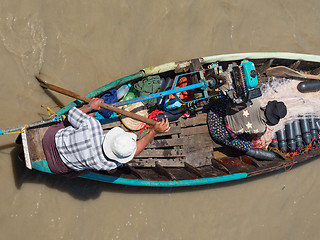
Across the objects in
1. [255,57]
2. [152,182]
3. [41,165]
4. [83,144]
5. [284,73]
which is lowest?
[152,182]

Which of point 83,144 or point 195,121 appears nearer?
point 83,144

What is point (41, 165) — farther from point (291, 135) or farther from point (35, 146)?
point (291, 135)

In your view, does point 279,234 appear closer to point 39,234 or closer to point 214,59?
point 214,59

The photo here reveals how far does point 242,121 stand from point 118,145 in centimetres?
249

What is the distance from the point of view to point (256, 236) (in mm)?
7230

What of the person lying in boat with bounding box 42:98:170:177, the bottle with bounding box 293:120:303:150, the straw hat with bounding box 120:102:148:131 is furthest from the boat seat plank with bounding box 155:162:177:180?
the bottle with bounding box 293:120:303:150

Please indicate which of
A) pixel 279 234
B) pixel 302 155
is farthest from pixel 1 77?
pixel 279 234

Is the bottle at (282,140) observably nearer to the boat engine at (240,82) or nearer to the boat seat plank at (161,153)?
the boat engine at (240,82)

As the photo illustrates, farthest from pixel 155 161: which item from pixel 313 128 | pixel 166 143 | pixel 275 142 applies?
pixel 313 128

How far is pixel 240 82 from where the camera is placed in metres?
4.98

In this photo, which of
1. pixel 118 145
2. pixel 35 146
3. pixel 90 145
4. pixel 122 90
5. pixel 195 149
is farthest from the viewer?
pixel 195 149

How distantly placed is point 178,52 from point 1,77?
3265mm

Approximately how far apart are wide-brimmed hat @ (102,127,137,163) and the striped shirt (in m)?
0.09

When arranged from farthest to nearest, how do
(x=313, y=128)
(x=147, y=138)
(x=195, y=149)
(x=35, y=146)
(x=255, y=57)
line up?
(x=313, y=128), (x=195, y=149), (x=255, y=57), (x=35, y=146), (x=147, y=138)
